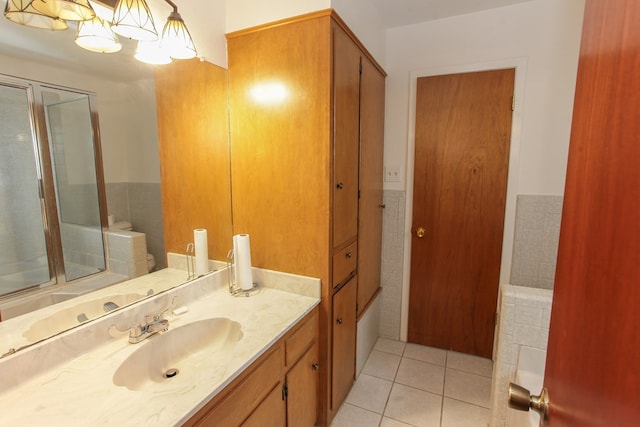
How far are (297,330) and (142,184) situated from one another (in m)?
0.95

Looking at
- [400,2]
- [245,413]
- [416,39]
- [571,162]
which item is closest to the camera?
[571,162]

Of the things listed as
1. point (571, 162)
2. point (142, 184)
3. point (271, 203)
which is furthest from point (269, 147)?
point (571, 162)

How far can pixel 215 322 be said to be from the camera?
136cm

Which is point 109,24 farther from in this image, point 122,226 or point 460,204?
point 460,204

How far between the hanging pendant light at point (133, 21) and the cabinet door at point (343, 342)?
1.46m

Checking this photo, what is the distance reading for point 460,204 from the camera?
2256mm

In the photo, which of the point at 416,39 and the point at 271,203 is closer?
the point at 271,203

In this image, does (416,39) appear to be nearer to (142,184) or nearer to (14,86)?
(142,184)

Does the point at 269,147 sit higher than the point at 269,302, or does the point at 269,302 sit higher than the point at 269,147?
the point at 269,147

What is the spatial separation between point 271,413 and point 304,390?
30 centimetres

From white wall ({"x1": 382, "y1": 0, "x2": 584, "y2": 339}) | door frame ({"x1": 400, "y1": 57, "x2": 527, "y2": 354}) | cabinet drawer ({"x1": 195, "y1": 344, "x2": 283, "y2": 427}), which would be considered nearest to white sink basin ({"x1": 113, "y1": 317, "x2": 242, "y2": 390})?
cabinet drawer ({"x1": 195, "y1": 344, "x2": 283, "y2": 427})

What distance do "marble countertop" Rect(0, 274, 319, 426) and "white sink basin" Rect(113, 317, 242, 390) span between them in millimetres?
23

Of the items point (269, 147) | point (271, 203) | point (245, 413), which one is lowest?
point (245, 413)

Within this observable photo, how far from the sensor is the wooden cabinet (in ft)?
3.13
